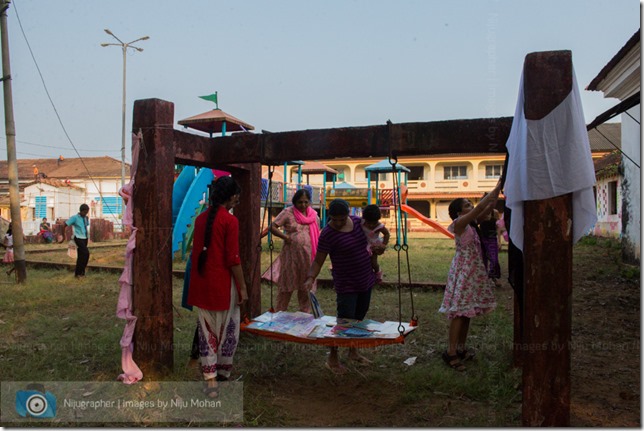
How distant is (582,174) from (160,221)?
3317mm

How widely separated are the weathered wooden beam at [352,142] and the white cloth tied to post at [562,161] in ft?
2.44

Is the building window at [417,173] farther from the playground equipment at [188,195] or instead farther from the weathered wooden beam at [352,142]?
the weathered wooden beam at [352,142]

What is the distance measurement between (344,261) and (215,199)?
1.45 m

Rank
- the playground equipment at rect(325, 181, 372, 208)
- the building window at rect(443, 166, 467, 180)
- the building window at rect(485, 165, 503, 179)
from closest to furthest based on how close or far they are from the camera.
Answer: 1. the playground equipment at rect(325, 181, 372, 208)
2. the building window at rect(485, 165, 503, 179)
3. the building window at rect(443, 166, 467, 180)

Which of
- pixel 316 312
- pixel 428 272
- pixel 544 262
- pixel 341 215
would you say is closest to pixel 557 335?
pixel 544 262

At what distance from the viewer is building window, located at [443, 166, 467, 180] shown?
1479 inches

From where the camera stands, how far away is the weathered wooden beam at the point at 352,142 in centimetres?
406

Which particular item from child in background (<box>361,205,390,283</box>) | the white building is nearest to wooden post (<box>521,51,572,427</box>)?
child in background (<box>361,205,390,283</box>)

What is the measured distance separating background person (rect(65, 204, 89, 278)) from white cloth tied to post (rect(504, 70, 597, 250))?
9.37m

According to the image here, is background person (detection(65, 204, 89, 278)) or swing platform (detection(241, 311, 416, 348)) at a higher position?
background person (detection(65, 204, 89, 278))

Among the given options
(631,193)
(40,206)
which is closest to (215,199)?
(631,193)

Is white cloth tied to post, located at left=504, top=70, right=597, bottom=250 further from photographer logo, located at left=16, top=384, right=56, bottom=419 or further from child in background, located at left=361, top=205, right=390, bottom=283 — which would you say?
photographer logo, located at left=16, top=384, right=56, bottom=419

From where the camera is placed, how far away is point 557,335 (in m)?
3.23

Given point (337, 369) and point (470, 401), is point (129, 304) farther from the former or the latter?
point (470, 401)
